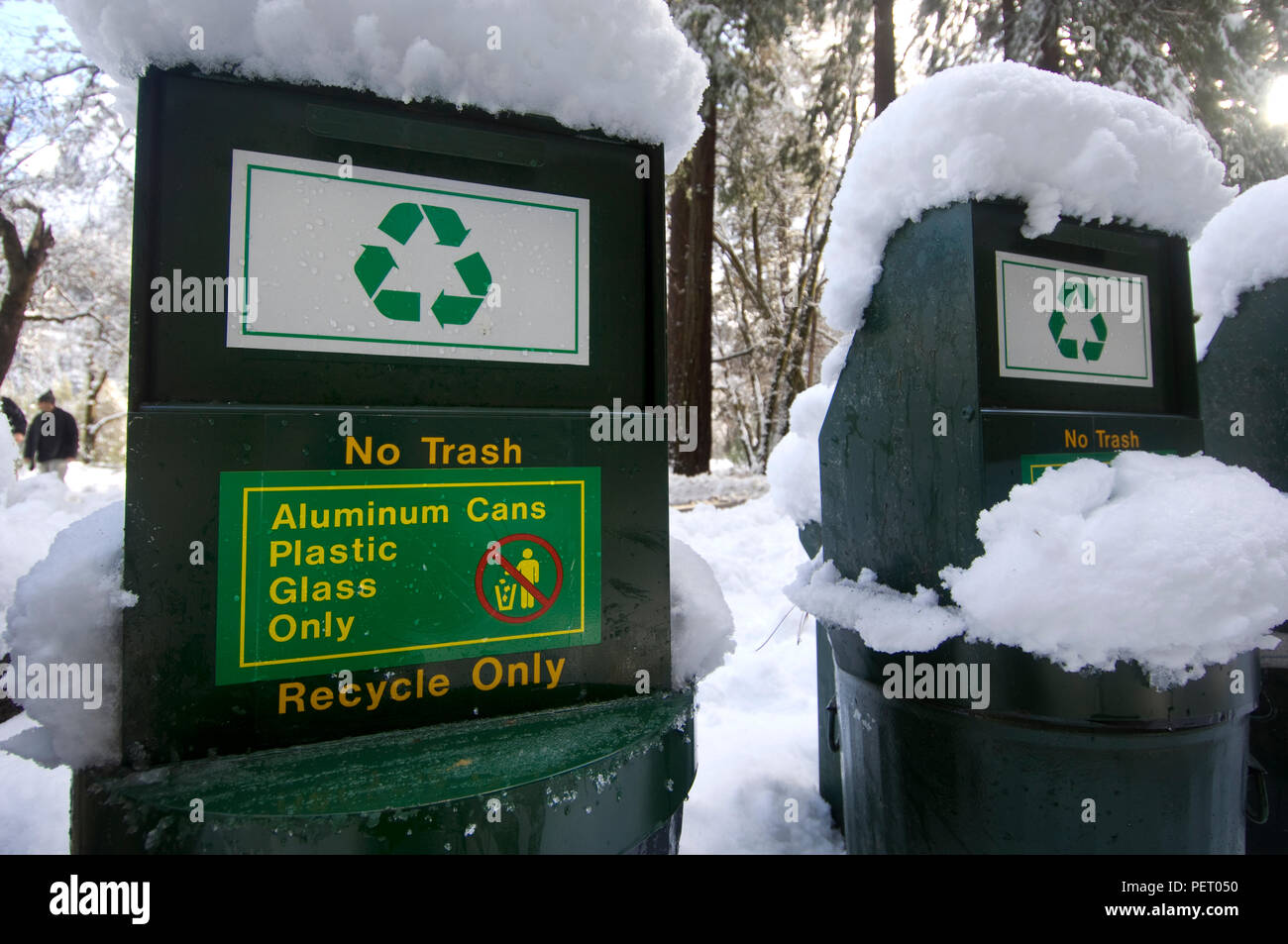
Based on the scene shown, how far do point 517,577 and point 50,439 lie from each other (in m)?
10.5

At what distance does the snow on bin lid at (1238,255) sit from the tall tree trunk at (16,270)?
14772 millimetres

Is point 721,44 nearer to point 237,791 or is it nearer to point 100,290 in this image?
point 237,791

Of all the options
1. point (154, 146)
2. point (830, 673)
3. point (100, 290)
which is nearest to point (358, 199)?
point (154, 146)

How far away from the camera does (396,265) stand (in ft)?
4.12

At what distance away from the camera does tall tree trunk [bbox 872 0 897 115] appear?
835 cm

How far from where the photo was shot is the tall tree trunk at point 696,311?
28.8 ft

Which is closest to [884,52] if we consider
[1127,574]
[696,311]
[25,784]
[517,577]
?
[696,311]

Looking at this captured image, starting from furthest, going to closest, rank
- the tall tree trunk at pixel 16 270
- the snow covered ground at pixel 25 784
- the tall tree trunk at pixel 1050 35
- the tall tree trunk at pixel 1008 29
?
the tall tree trunk at pixel 16 270 → the tall tree trunk at pixel 1008 29 → the tall tree trunk at pixel 1050 35 → the snow covered ground at pixel 25 784

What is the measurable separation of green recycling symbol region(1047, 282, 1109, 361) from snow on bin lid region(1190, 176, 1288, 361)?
0.82 m

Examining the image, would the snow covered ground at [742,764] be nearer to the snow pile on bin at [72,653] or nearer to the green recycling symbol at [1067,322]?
the snow pile on bin at [72,653]

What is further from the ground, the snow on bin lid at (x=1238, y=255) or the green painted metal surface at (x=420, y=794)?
the snow on bin lid at (x=1238, y=255)

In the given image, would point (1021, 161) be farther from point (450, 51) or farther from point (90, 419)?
point (90, 419)

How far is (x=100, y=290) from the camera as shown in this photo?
15.3 metres

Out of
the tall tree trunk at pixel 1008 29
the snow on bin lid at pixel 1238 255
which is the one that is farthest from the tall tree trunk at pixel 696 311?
the snow on bin lid at pixel 1238 255
